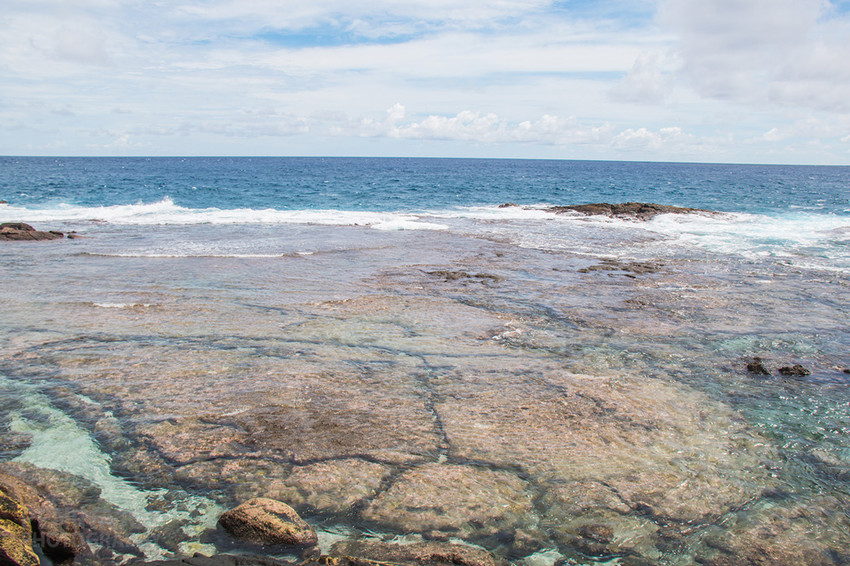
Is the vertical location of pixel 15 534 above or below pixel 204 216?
below

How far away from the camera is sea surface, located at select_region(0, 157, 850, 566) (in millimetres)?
4617

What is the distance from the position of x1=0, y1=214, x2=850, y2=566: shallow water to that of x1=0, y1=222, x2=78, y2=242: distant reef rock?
8.74 metres

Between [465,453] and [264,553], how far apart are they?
2.24 metres

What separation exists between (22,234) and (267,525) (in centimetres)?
2240

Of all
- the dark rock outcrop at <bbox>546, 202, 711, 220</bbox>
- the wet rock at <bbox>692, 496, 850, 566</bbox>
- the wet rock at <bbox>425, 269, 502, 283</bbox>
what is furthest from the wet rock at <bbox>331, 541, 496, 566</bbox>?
the dark rock outcrop at <bbox>546, 202, 711, 220</bbox>

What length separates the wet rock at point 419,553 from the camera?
4.04 m

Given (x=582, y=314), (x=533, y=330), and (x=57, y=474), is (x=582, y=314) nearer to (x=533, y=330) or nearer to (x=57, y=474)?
(x=533, y=330)

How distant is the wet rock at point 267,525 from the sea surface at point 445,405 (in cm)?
13

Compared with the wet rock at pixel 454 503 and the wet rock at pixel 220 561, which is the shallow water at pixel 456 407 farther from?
the wet rock at pixel 220 561

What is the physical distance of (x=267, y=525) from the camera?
4.21m

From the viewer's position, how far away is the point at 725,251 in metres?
20.2

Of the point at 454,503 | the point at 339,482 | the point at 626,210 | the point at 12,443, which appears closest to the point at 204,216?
the point at 626,210

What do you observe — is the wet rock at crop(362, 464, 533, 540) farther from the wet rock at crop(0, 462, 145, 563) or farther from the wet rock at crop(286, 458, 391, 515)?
the wet rock at crop(0, 462, 145, 563)

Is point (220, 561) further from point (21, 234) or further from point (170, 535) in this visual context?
point (21, 234)
